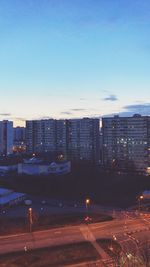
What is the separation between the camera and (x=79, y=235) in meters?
29.2

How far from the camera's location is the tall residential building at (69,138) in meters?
76.5

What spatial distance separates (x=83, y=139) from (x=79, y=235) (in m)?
48.4

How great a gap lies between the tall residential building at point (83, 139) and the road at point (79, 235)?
142ft

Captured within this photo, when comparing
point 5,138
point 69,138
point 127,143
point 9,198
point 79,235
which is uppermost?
point 5,138

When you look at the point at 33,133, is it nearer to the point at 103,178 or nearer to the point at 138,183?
the point at 103,178

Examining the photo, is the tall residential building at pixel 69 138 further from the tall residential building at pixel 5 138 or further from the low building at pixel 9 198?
the low building at pixel 9 198

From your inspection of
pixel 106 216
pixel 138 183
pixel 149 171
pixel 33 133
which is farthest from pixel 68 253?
pixel 33 133

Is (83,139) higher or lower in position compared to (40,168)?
higher

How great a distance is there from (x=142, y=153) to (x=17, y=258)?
48684mm

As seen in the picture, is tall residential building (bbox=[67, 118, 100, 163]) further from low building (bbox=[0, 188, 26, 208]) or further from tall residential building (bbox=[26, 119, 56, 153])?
low building (bbox=[0, 188, 26, 208])

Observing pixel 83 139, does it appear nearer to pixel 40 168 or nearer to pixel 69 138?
pixel 69 138

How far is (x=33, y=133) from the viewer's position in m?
85.1

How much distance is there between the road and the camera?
88.6 feet

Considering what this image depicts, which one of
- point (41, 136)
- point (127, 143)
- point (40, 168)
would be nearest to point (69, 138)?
point (41, 136)
